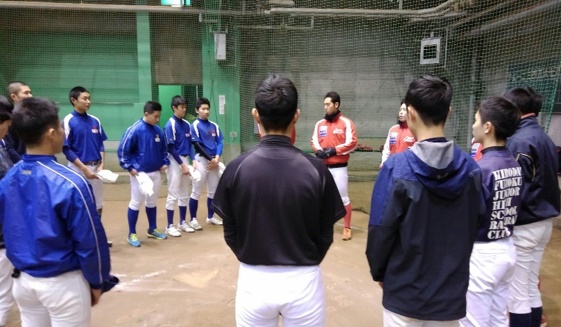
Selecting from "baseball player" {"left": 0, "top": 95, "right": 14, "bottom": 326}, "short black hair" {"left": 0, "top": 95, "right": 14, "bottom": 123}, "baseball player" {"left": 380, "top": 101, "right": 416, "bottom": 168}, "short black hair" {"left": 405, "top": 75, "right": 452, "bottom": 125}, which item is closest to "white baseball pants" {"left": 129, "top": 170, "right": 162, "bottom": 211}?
"baseball player" {"left": 0, "top": 95, "right": 14, "bottom": 326}

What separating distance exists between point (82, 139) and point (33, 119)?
261 cm

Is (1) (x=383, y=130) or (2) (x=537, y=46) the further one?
(1) (x=383, y=130)

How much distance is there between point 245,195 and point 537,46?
6917mm

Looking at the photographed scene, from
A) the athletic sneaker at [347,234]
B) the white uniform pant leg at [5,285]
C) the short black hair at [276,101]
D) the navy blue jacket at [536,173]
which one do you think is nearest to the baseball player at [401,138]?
the athletic sneaker at [347,234]

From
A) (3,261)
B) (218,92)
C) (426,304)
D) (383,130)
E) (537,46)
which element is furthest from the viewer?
(383,130)

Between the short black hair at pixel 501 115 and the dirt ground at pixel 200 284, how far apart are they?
1518mm

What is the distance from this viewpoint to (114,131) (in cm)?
818

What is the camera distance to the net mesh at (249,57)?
25.3 ft

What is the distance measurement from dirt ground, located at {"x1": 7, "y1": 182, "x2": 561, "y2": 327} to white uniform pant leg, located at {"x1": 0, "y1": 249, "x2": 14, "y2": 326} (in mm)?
500

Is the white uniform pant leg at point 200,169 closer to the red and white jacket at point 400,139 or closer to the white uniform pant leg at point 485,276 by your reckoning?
the red and white jacket at point 400,139

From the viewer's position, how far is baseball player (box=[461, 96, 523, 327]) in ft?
5.63

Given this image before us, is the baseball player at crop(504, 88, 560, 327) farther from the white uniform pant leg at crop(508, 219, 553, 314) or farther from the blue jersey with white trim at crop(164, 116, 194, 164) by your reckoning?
the blue jersey with white trim at crop(164, 116, 194, 164)

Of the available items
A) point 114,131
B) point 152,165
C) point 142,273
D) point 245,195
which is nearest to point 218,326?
point 142,273

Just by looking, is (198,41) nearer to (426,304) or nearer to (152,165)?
(152,165)
